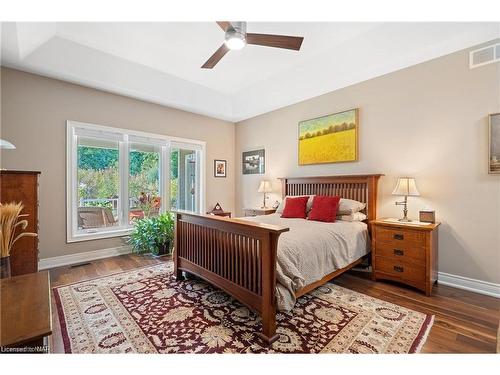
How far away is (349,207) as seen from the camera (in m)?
3.20

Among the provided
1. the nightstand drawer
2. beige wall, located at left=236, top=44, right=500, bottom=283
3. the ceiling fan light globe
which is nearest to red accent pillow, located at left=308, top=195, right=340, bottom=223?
the nightstand drawer

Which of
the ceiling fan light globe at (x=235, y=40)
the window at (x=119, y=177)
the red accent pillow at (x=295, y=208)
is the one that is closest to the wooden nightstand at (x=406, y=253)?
the red accent pillow at (x=295, y=208)

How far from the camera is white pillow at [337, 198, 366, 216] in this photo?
10.5ft

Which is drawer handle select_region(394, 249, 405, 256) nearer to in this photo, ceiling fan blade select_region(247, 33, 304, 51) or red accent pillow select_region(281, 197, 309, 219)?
red accent pillow select_region(281, 197, 309, 219)

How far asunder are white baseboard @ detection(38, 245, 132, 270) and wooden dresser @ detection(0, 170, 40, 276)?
3.47 ft

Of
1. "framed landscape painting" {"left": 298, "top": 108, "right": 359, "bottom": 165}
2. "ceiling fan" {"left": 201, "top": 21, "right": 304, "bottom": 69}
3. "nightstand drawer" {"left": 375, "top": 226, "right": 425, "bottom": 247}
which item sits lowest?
"nightstand drawer" {"left": 375, "top": 226, "right": 425, "bottom": 247}

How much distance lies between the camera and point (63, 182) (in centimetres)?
350

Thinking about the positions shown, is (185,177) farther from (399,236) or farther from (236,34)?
(399,236)

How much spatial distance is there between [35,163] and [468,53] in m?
5.45

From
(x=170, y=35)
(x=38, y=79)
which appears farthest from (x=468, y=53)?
(x=38, y=79)

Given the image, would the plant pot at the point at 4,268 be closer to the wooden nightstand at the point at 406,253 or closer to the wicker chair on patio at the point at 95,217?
the wicker chair on patio at the point at 95,217

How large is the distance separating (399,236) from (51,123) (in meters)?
4.73

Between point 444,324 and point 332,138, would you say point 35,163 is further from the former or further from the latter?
point 444,324

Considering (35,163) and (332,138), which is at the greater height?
(332,138)
